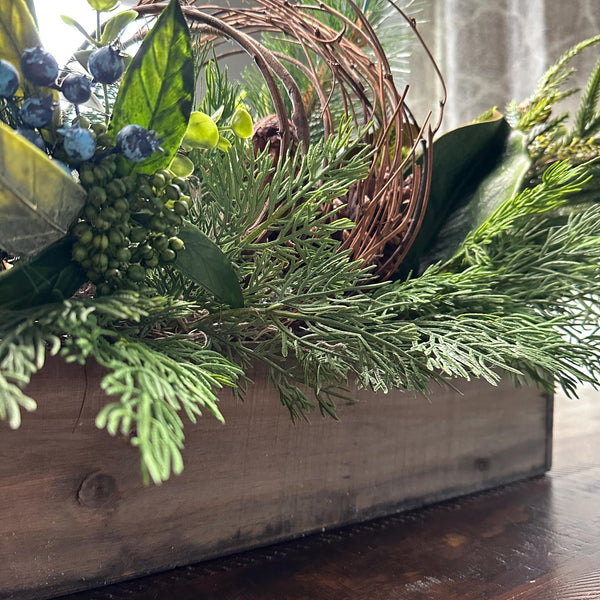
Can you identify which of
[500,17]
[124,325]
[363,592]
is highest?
[500,17]

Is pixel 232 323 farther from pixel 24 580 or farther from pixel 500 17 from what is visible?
pixel 500 17

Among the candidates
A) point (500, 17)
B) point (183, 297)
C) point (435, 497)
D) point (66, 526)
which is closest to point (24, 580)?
point (66, 526)

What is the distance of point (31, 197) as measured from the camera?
20cm

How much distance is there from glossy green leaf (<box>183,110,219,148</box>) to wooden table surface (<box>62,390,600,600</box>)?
0.21 meters

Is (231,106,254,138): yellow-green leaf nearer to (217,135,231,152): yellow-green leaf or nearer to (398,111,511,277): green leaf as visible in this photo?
(217,135,231,152): yellow-green leaf

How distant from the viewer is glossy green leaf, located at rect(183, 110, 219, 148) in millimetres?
249

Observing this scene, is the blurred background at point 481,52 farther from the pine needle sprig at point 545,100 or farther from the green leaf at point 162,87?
the green leaf at point 162,87

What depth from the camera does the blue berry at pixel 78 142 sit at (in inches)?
8.4

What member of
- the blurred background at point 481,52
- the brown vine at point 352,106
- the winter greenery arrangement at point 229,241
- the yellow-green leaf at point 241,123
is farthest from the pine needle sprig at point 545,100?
the blurred background at point 481,52

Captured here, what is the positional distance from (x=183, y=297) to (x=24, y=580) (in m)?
0.14

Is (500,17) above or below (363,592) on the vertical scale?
above

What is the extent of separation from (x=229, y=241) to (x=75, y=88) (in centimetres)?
9

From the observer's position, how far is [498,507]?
17.0 inches

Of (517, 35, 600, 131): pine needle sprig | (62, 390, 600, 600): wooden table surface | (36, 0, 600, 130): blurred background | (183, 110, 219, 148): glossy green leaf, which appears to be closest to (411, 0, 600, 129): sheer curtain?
(36, 0, 600, 130): blurred background
